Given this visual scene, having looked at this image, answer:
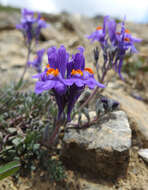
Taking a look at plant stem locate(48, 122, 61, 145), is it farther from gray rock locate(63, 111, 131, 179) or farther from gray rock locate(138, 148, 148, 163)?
gray rock locate(138, 148, 148, 163)

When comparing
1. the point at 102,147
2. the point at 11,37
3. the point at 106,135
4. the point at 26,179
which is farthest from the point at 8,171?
the point at 11,37

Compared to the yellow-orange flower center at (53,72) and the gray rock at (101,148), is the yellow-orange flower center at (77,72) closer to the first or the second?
the yellow-orange flower center at (53,72)

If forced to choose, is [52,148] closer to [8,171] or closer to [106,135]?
[106,135]

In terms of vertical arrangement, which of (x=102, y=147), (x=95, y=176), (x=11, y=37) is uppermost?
(x=11, y=37)

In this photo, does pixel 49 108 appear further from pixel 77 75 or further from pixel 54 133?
pixel 77 75

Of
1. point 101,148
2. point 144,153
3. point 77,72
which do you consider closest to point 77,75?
point 77,72

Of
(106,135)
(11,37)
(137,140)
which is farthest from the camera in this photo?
(11,37)
